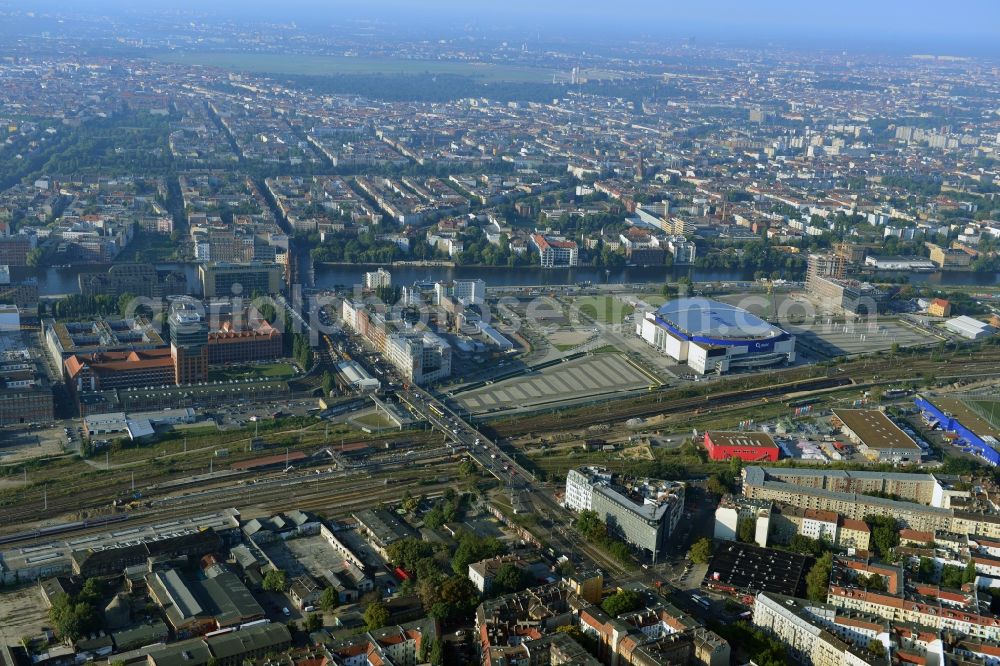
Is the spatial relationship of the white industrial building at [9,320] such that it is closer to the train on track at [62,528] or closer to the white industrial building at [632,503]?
the train on track at [62,528]

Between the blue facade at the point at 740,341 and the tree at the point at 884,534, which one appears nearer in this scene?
the tree at the point at 884,534

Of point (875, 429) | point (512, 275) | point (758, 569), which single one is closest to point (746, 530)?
point (758, 569)

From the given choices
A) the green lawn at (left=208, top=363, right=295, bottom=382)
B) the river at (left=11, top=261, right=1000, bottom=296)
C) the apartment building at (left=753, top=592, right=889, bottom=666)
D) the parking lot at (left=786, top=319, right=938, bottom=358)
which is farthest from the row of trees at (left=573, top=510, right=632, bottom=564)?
the river at (left=11, top=261, right=1000, bottom=296)

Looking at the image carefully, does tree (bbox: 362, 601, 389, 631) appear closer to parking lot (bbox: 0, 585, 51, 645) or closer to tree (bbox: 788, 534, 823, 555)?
parking lot (bbox: 0, 585, 51, 645)

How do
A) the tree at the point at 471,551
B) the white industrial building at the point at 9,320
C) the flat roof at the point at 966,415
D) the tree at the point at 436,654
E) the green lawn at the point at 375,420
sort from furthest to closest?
the white industrial building at the point at 9,320 < the flat roof at the point at 966,415 < the green lawn at the point at 375,420 < the tree at the point at 471,551 < the tree at the point at 436,654

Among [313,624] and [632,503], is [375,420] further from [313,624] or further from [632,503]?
[313,624]

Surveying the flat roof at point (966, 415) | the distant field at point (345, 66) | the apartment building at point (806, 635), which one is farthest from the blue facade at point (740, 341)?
the distant field at point (345, 66)
